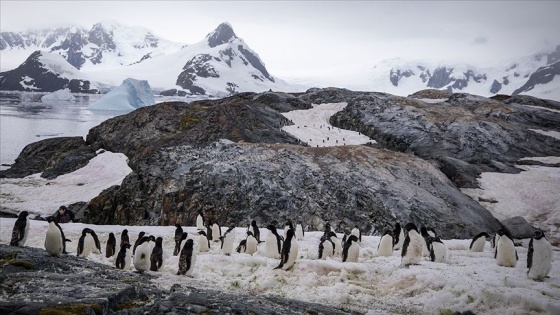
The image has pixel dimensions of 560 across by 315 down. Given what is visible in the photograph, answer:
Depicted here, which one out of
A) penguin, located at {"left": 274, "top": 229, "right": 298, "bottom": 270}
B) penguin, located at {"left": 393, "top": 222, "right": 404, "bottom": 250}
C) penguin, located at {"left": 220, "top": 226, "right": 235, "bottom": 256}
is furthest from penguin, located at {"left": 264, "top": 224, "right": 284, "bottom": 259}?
penguin, located at {"left": 393, "top": 222, "right": 404, "bottom": 250}

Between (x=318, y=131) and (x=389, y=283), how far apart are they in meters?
27.8

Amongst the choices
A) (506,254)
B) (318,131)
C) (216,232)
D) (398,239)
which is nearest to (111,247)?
(216,232)

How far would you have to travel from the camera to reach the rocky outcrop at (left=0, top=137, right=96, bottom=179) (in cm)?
3496

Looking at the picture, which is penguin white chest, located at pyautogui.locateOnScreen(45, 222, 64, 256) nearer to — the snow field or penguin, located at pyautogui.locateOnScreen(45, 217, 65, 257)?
penguin, located at pyautogui.locateOnScreen(45, 217, 65, 257)

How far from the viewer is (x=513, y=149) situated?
35562 millimetres

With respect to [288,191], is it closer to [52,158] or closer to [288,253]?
[288,253]

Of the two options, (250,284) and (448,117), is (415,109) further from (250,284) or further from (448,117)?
(250,284)

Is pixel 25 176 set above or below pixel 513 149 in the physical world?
below

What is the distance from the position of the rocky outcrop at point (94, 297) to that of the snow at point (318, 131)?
26.1 m

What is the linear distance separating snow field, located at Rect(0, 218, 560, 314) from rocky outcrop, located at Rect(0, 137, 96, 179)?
939 inches

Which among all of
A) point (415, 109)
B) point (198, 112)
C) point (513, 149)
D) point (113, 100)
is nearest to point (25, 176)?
point (198, 112)

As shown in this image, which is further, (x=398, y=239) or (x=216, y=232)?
(x=216, y=232)

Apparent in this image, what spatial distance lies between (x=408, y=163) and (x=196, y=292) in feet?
70.5

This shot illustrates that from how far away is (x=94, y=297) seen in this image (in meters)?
7.13
